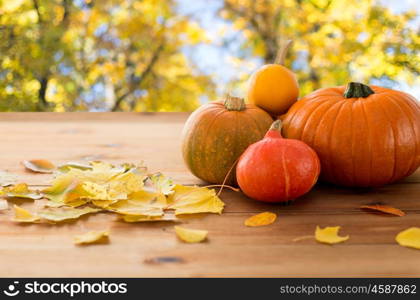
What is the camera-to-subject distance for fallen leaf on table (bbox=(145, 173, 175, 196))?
1.03 m

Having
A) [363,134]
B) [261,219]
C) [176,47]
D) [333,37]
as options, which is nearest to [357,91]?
[363,134]

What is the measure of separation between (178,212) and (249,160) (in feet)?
0.50

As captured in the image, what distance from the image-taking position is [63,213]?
0.92m

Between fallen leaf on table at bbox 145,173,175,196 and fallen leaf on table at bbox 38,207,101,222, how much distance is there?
0.14 metres

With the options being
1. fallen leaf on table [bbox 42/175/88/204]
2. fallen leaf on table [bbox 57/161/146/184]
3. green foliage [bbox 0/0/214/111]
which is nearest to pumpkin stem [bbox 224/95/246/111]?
fallen leaf on table [bbox 57/161/146/184]

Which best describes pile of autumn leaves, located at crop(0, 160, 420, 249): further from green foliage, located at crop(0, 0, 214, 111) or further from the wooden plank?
green foliage, located at crop(0, 0, 214, 111)

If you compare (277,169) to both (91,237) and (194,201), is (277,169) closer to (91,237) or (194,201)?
(194,201)

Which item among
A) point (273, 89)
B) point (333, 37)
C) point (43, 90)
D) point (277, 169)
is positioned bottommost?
point (43, 90)

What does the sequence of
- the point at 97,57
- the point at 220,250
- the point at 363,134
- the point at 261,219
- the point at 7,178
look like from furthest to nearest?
1. the point at 97,57
2. the point at 7,178
3. the point at 363,134
4. the point at 261,219
5. the point at 220,250

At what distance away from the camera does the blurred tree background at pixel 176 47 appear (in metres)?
2.94

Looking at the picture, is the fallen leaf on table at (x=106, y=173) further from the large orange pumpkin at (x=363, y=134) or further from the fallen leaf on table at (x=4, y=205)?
the large orange pumpkin at (x=363, y=134)

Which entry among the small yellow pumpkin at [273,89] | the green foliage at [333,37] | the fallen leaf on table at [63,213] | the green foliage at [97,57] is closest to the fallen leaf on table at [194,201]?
the fallen leaf on table at [63,213]

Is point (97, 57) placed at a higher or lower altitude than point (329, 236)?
higher

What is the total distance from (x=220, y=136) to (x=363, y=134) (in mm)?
267
